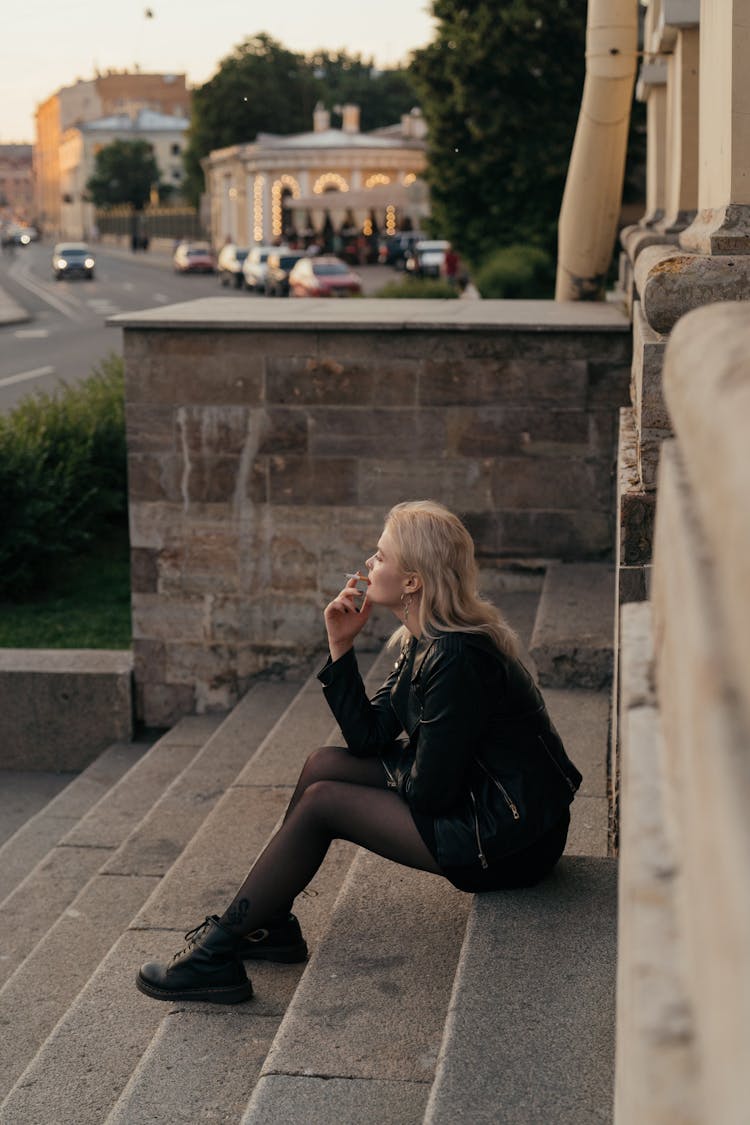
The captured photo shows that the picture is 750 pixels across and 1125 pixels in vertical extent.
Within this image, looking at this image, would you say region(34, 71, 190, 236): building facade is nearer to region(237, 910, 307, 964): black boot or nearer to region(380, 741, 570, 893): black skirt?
region(237, 910, 307, 964): black boot

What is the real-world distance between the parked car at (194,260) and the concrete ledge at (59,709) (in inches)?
2243

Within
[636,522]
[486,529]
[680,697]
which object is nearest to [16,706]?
[486,529]

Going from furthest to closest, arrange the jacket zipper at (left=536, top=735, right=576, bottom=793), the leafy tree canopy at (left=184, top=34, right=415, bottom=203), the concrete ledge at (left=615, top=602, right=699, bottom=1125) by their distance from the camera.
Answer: the leafy tree canopy at (left=184, top=34, right=415, bottom=203) → the jacket zipper at (left=536, top=735, right=576, bottom=793) → the concrete ledge at (left=615, top=602, right=699, bottom=1125)

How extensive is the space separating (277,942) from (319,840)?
1.15ft

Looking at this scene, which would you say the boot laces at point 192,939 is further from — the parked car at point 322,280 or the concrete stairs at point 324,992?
the parked car at point 322,280

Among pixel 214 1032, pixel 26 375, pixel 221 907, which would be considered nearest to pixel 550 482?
pixel 221 907

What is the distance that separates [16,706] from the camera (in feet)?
25.0

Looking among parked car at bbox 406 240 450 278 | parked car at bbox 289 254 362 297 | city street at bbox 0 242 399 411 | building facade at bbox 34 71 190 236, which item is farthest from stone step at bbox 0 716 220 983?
building facade at bbox 34 71 190 236

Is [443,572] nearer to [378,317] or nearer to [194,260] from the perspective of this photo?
[378,317]

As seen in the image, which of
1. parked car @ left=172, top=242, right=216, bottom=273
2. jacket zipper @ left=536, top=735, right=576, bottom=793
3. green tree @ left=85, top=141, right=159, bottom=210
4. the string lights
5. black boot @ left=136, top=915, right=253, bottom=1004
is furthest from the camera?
green tree @ left=85, top=141, right=159, bottom=210

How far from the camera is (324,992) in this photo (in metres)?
3.51

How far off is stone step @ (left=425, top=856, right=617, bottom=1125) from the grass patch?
563 cm

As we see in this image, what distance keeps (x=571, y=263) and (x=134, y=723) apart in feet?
12.7

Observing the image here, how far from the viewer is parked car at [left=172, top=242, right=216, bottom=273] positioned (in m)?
63.2
